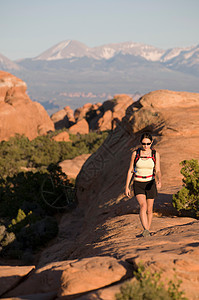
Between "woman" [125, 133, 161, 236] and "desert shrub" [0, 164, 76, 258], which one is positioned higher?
"woman" [125, 133, 161, 236]

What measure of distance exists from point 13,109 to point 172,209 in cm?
5413

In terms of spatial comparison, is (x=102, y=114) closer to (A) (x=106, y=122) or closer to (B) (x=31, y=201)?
(A) (x=106, y=122)

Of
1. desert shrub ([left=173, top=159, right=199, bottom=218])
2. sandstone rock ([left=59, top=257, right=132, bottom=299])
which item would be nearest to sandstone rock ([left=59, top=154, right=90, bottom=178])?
desert shrub ([left=173, top=159, right=199, bottom=218])

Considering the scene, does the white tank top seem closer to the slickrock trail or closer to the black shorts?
the black shorts

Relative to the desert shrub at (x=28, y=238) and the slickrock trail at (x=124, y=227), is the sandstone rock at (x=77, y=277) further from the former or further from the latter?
the desert shrub at (x=28, y=238)

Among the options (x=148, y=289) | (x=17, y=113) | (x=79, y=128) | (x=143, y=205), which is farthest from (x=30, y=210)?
(x=79, y=128)

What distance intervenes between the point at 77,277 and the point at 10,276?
1878 mm

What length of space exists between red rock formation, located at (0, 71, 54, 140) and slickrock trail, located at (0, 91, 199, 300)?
39.6m

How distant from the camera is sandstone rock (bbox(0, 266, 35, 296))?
225 inches

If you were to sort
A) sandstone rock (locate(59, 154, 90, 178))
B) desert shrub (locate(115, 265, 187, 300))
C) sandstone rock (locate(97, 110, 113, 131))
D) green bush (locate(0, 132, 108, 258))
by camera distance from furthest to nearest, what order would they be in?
sandstone rock (locate(97, 110, 113, 131)) < sandstone rock (locate(59, 154, 90, 178)) < green bush (locate(0, 132, 108, 258)) < desert shrub (locate(115, 265, 187, 300))

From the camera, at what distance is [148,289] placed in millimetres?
4145

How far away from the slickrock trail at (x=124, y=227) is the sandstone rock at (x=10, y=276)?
0.34ft

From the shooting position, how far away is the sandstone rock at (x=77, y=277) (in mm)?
4855

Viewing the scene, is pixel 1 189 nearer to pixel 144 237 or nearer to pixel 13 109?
pixel 144 237
